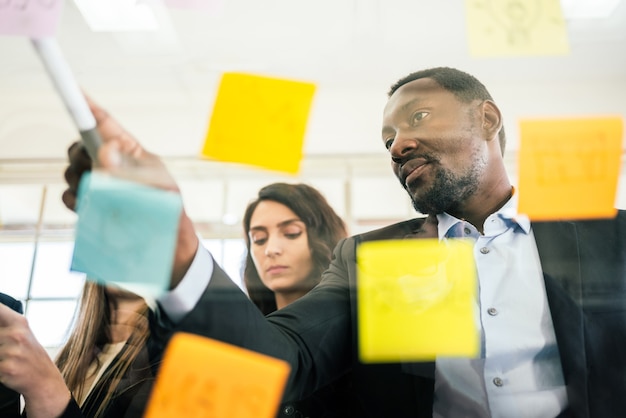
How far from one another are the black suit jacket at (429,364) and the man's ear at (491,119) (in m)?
0.13

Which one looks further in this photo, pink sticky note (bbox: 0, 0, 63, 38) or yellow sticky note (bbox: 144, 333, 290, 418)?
pink sticky note (bbox: 0, 0, 63, 38)

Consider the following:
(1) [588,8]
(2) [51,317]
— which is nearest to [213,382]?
(2) [51,317]

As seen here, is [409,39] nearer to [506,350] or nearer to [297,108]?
[297,108]

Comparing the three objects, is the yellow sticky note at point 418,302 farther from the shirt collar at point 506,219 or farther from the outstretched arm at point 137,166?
the outstretched arm at point 137,166

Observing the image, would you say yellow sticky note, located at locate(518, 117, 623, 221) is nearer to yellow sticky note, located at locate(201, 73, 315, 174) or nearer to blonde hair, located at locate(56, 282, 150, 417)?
yellow sticky note, located at locate(201, 73, 315, 174)

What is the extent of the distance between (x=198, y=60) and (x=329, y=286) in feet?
1.18

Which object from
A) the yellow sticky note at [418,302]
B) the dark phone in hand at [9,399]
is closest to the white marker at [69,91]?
the dark phone in hand at [9,399]

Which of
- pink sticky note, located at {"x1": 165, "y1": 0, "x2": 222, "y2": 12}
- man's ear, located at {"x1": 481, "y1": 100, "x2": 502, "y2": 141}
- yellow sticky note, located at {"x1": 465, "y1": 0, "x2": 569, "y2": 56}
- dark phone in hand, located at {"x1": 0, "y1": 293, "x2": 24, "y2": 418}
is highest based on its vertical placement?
pink sticky note, located at {"x1": 165, "y1": 0, "x2": 222, "y2": 12}

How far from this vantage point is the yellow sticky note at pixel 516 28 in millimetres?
586

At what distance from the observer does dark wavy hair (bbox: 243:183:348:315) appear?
0.66 m

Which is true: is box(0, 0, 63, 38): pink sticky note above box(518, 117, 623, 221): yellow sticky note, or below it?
above

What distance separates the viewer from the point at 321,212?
0.69 m

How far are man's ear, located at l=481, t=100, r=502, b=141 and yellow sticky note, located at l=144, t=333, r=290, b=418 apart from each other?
395 mm

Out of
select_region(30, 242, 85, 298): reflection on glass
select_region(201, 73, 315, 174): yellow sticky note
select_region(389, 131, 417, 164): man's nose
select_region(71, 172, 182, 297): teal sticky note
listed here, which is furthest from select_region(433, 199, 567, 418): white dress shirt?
select_region(30, 242, 85, 298): reflection on glass
